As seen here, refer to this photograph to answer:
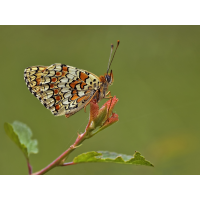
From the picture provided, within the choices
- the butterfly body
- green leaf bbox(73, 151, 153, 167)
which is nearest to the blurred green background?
the butterfly body

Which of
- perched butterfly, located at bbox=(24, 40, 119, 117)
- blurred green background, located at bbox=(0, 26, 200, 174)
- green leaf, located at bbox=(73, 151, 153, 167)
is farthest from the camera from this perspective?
blurred green background, located at bbox=(0, 26, 200, 174)

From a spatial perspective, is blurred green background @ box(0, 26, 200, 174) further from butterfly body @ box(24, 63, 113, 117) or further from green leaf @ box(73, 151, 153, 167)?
green leaf @ box(73, 151, 153, 167)

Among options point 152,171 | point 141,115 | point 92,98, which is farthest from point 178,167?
point 92,98

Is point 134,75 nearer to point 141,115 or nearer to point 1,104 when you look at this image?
point 141,115

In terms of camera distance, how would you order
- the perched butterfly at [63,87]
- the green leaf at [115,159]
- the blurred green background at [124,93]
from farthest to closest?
the blurred green background at [124,93]
the perched butterfly at [63,87]
the green leaf at [115,159]

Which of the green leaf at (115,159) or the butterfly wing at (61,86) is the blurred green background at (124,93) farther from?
the green leaf at (115,159)

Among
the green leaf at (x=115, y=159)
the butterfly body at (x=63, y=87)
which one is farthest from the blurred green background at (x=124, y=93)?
the green leaf at (x=115, y=159)

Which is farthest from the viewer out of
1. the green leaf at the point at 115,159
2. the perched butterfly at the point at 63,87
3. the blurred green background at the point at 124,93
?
the blurred green background at the point at 124,93
